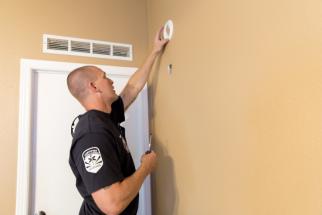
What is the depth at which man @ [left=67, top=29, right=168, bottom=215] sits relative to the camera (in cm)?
102

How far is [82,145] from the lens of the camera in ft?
3.55

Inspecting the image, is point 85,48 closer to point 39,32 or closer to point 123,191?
point 39,32

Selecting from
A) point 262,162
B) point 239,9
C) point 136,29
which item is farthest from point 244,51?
point 136,29

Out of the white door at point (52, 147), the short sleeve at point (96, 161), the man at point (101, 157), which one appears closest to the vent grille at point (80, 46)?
the white door at point (52, 147)

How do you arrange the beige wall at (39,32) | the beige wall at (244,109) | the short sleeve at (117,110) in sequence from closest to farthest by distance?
the beige wall at (244,109), the short sleeve at (117,110), the beige wall at (39,32)

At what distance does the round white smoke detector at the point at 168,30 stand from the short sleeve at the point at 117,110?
0.47m

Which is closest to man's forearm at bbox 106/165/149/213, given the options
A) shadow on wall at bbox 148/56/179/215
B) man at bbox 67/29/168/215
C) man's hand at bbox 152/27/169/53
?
man at bbox 67/29/168/215

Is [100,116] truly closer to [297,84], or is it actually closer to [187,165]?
[187,165]

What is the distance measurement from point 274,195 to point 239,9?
2.23 ft

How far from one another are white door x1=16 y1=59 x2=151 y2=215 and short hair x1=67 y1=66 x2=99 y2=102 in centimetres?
42

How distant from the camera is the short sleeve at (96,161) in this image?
1015 millimetres

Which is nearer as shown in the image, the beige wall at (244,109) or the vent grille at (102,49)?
the beige wall at (244,109)

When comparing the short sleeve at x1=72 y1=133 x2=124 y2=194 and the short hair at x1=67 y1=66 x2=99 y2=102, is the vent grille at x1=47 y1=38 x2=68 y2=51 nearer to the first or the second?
the short hair at x1=67 y1=66 x2=99 y2=102

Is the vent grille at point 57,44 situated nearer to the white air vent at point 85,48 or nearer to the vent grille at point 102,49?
the white air vent at point 85,48
